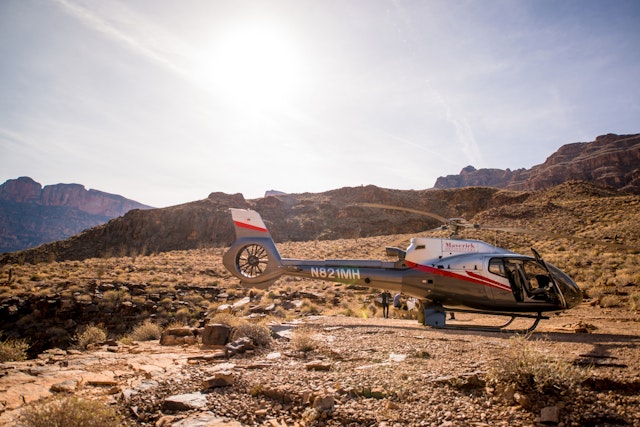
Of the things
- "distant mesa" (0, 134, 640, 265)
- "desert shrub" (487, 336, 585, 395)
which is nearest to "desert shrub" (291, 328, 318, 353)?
"desert shrub" (487, 336, 585, 395)

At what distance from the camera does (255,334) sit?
7.72m

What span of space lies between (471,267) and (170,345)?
884cm

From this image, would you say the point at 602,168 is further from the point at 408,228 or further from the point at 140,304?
the point at 140,304

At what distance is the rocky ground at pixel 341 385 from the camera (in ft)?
12.2

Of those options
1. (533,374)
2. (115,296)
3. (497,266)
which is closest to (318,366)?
(533,374)

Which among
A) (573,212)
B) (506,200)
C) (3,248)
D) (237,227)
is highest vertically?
(506,200)

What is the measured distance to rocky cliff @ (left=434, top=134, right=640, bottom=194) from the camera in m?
91.1

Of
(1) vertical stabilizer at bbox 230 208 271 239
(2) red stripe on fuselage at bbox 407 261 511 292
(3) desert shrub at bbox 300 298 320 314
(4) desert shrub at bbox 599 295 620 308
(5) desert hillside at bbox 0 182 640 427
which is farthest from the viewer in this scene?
(3) desert shrub at bbox 300 298 320 314

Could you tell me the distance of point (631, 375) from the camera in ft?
13.5

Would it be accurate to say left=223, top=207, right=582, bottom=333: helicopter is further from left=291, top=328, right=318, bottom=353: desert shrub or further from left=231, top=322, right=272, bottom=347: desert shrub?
left=291, top=328, right=318, bottom=353: desert shrub

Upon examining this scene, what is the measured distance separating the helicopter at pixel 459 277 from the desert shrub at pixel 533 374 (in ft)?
19.2

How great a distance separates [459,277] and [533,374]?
6.89 m

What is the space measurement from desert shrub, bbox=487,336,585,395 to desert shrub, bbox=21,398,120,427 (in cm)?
448

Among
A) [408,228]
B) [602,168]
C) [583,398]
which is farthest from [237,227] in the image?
[602,168]
